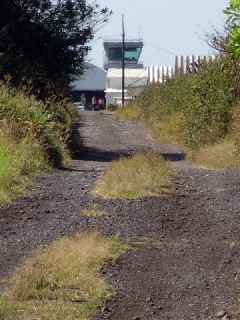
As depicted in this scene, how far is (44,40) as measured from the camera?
1043 inches

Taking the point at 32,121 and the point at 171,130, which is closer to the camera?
the point at 32,121

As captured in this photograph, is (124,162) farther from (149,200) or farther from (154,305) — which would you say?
(154,305)

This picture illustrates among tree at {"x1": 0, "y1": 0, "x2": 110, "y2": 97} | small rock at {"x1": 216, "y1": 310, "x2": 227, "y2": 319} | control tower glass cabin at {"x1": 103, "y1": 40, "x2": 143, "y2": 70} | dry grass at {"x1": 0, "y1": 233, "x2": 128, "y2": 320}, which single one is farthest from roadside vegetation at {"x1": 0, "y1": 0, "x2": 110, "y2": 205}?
control tower glass cabin at {"x1": 103, "y1": 40, "x2": 143, "y2": 70}

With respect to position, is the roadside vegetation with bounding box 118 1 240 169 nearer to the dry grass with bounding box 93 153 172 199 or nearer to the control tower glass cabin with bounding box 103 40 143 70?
the dry grass with bounding box 93 153 172 199

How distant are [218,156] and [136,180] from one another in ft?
22.7

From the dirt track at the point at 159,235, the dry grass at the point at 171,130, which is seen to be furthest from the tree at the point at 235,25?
the dry grass at the point at 171,130

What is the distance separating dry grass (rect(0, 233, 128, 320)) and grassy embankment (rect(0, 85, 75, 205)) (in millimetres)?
4212

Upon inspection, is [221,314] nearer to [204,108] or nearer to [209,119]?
[209,119]

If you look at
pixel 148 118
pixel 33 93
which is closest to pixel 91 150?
pixel 33 93

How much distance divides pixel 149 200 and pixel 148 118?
30639mm

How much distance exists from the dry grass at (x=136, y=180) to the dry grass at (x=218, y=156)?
3.57 meters

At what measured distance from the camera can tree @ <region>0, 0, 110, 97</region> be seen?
83.0ft

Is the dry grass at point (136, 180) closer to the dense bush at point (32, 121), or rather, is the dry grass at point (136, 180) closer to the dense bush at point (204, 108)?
the dense bush at point (32, 121)

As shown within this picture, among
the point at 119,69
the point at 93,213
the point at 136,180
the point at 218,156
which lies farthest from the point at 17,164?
the point at 119,69
